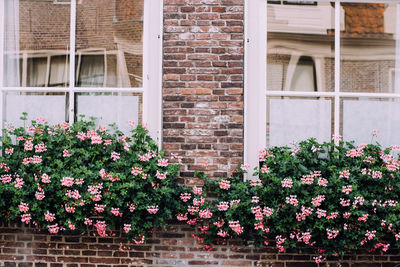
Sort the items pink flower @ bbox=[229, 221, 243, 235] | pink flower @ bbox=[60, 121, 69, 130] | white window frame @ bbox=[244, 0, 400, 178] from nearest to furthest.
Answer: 1. pink flower @ bbox=[229, 221, 243, 235]
2. pink flower @ bbox=[60, 121, 69, 130]
3. white window frame @ bbox=[244, 0, 400, 178]

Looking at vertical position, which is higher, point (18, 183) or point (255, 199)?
point (18, 183)

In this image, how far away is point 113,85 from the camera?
14.1 ft

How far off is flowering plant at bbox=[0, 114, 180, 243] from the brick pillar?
0.32 m

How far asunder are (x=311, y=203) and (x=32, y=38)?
3.11m

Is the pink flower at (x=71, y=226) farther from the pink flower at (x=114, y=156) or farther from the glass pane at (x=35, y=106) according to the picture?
the glass pane at (x=35, y=106)

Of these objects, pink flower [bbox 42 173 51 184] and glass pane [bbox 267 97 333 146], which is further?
glass pane [bbox 267 97 333 146]

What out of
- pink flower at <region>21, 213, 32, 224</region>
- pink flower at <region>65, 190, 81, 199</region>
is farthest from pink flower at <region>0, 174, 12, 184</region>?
pink flower at <region>65, 190, 81, 199</region>

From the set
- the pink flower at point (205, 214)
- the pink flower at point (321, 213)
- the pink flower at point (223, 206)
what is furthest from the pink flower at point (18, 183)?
the pink flower at point (321, 213)

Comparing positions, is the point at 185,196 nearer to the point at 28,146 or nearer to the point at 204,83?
the point at 204,83

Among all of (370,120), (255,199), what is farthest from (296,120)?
(255,199)

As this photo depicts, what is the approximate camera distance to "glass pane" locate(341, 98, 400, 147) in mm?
4215

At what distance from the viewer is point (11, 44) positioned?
4.36 metres

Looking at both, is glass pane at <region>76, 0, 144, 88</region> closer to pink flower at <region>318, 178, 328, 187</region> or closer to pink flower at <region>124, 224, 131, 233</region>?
pink flower at <region>124, 224, 131, 233</region>

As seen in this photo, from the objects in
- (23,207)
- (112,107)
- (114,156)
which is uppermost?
(112,107)
